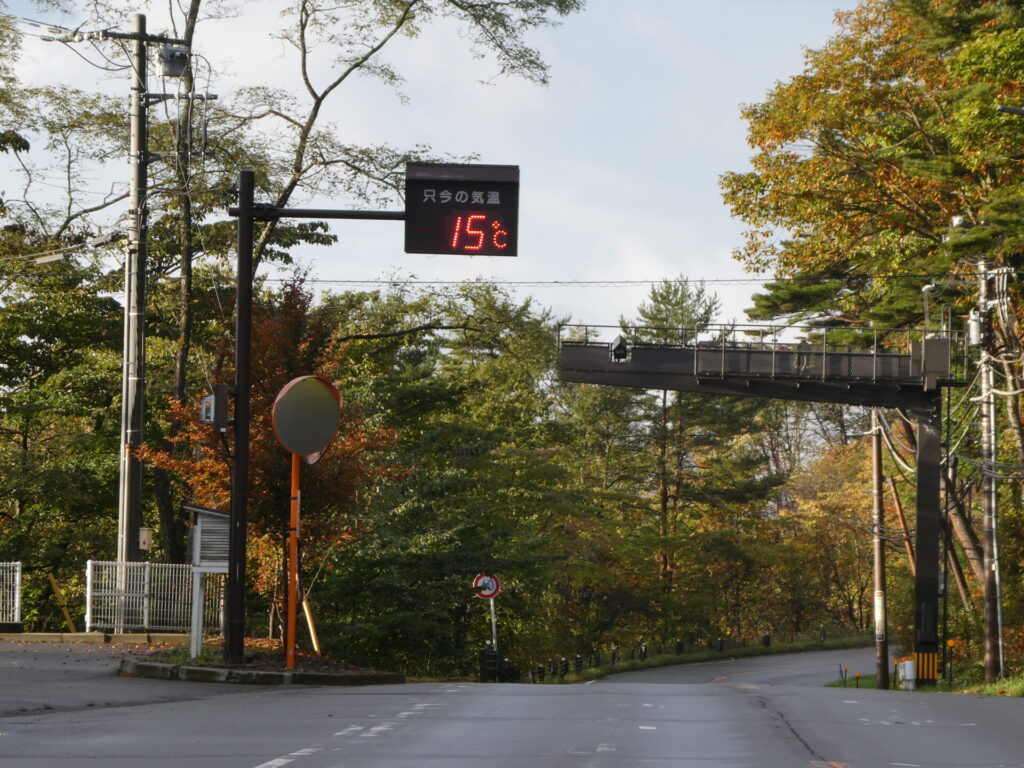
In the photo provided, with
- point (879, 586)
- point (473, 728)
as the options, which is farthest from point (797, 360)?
point (473, 728)

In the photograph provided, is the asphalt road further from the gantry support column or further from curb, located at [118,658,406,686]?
the gantry support column

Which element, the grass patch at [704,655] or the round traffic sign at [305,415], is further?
the grass patch at [704,655]

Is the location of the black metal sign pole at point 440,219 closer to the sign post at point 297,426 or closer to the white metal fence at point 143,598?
the sign post at point 297,426

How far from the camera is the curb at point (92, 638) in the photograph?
23828 millimetres

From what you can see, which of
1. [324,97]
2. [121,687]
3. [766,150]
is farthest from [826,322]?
[121,687]

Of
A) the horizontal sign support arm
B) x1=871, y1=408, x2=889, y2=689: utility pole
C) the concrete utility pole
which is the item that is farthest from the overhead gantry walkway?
the horizontal sign support arm

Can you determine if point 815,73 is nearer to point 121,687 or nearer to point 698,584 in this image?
point 121,687

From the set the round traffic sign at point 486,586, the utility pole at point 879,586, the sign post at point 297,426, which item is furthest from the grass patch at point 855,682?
the sign post at point 297,426

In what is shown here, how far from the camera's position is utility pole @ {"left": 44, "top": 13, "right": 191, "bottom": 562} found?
2683 centimetres

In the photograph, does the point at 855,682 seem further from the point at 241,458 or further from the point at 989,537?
the point at 241,458

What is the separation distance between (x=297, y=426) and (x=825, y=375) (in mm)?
19947

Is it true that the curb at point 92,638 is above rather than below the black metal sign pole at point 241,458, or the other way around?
below

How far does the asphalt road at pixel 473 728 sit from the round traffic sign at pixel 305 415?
3.55 meters

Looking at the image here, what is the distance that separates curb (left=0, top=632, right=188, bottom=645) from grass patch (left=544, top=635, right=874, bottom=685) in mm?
27747
